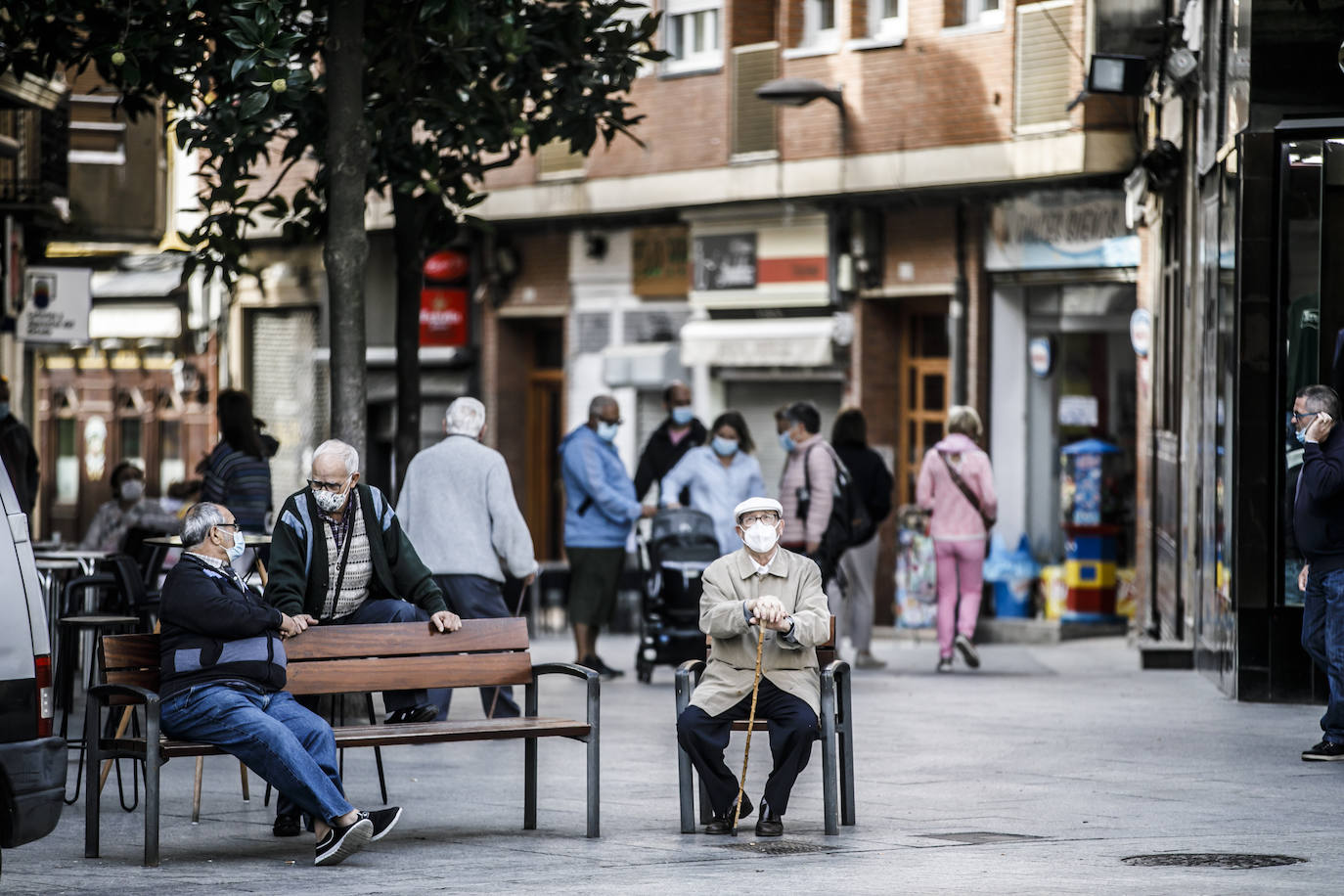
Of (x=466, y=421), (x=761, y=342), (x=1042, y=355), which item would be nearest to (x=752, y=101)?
(x=761, y=342)

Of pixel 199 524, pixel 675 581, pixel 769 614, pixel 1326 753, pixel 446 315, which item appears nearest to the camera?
pixel 199 524

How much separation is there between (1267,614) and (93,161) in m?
24.0

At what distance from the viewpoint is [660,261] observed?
28.8 metres

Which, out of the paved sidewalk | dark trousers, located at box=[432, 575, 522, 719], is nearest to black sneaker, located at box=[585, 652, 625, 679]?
the paved sidewalk

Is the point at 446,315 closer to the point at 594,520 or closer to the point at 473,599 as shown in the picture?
the point at 594,520

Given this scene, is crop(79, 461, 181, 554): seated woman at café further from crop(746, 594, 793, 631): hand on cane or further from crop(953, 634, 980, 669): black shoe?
crop(746, 594, 793, 631): hand on cane

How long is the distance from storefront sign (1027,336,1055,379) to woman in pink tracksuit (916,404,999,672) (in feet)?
17.3

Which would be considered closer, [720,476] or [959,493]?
[720,476]

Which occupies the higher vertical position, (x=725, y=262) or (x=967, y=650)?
(x=725, y=262)

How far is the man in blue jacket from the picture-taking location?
17203 millimetres

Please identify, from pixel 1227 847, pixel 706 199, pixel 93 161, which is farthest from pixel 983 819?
pixel 93 161

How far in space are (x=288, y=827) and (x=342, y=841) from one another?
0.92 m

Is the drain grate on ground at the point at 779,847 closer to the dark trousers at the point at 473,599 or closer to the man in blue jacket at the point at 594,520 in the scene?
the dark trousers at the point at 473,599

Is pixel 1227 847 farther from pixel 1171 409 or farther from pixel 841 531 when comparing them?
pixel 1171 409
